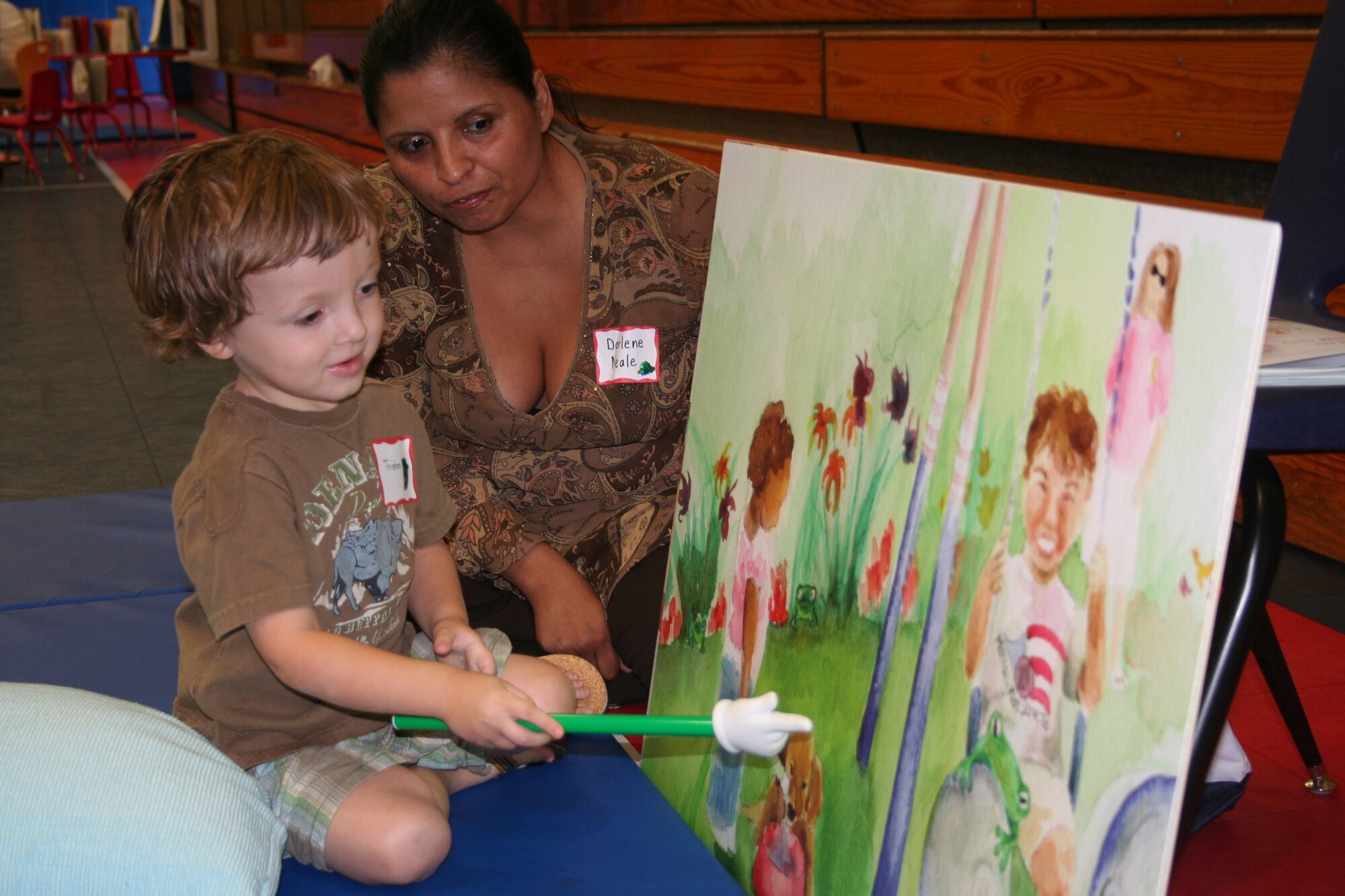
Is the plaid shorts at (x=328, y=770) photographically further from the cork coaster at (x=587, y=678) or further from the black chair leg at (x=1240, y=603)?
the black chair leg at (x=1240, y=603)

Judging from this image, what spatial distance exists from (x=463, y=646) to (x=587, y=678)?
0.35 meters

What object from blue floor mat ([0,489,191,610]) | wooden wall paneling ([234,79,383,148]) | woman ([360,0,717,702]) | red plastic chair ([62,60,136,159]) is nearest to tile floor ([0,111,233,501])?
blue floor mat ([0,489,191,610])

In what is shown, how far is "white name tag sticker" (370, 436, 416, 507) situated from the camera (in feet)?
4.39

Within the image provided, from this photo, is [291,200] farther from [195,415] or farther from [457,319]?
[195,415]

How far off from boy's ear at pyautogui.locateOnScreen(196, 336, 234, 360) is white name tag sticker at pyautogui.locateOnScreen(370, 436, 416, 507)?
0.18 metres

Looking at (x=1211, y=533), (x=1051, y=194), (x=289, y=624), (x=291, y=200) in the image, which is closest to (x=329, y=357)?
(x=291, y=200)

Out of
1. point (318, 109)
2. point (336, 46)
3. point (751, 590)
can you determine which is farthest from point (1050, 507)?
point (336, 46)

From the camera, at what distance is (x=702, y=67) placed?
4.19 meters

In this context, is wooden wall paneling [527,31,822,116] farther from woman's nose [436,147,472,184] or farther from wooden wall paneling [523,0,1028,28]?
woman's nose [436,147,472,184]

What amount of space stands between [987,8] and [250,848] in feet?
8.27

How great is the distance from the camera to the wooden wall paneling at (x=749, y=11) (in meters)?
2.97

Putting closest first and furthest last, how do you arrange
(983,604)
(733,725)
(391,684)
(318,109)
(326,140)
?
(983,604), (733,725), (391,684), (326,140), (318,109)

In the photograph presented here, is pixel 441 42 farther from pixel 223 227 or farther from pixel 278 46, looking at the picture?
pixel 278 46

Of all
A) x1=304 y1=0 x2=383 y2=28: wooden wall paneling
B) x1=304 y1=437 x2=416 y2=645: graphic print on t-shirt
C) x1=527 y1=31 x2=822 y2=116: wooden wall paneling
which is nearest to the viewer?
x1=304 y1=437 x2=416 y2=645: graphic print on t-shirt
